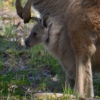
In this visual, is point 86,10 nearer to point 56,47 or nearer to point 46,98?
point 56,47

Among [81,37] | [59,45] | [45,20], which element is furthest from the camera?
[45,20]

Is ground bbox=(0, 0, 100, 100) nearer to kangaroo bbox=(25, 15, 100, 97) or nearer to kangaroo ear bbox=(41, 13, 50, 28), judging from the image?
kangaroo bbox=(25, 15, 100, 97)

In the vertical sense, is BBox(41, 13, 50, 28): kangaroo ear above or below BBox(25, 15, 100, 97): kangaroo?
above

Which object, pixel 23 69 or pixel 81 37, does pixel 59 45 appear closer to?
pixel 81 37

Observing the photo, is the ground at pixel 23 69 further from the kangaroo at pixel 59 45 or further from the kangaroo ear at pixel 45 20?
the kangaroo ear at pixel 45 20

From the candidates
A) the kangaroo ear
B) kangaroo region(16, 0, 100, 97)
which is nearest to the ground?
kangaroo region(16, 0, 100, 97)

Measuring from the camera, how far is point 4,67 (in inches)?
303

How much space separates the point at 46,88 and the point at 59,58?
0.56 meters

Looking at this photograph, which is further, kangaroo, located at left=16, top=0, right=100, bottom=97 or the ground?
the ground

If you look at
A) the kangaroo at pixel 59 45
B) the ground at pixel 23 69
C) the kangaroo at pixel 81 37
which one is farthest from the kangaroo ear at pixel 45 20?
the ground at pixel 23 69

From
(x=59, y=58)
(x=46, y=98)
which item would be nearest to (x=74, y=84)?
(x=59, y=58)

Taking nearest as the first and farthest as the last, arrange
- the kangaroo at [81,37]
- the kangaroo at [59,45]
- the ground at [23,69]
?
1. the kangaroo at [81,37]
2. the kangaroo at [59,45]
3. the ground at [23,69]

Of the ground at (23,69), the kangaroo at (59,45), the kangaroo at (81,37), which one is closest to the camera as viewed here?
the kangaroo at (81,37)

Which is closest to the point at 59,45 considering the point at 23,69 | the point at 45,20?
the point at 45,20
